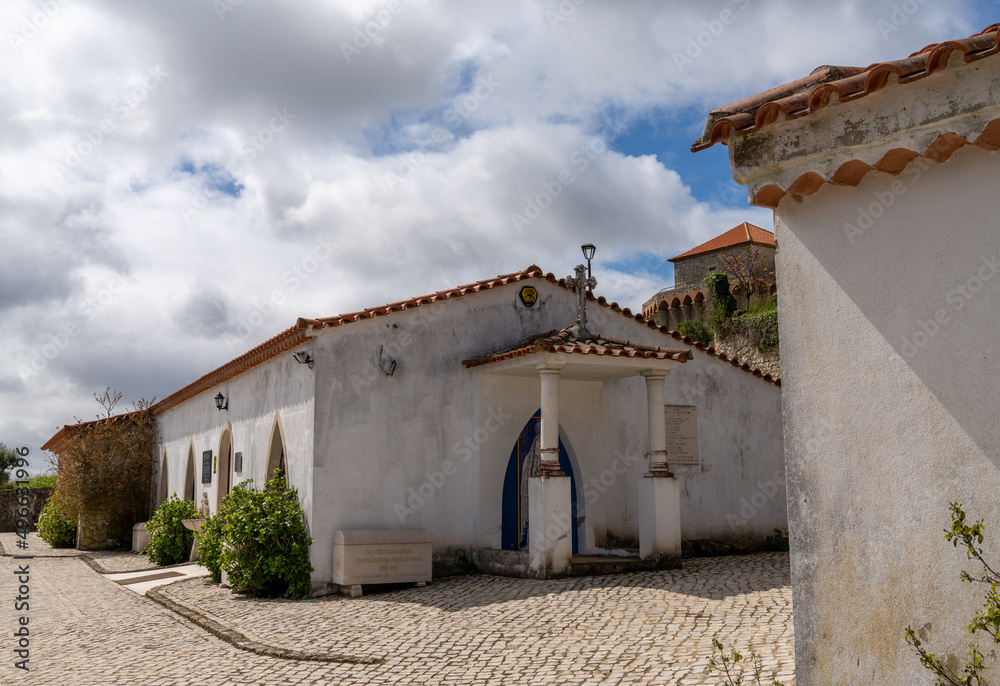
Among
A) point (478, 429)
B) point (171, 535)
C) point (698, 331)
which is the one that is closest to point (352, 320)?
point (478, 429)

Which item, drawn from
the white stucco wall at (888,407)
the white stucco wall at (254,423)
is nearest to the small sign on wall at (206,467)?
the white stucco wall at (254,423)

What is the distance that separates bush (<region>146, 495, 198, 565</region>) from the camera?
1562cm

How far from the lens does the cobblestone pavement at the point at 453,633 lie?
6332mm

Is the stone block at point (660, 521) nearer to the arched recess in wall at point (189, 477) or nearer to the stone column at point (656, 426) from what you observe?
the stone column at point (656, 426)

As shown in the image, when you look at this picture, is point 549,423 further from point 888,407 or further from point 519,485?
point 888,407

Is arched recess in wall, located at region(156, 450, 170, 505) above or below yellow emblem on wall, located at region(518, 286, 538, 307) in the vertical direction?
below

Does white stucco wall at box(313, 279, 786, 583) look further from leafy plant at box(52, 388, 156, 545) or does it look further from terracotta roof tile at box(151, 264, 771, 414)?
leafy plant at box(52, 388, 156, 545)

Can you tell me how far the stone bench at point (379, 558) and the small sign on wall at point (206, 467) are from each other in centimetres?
781

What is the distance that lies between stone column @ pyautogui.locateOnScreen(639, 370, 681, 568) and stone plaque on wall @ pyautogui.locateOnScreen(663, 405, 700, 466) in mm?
1940

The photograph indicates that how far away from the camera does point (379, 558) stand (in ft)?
34.0

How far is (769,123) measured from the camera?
4270 millimetres

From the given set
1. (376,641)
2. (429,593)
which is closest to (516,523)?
(429,593)

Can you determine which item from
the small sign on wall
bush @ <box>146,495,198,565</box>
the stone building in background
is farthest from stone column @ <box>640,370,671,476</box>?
the stone building in background

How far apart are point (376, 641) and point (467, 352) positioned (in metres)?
5.29
